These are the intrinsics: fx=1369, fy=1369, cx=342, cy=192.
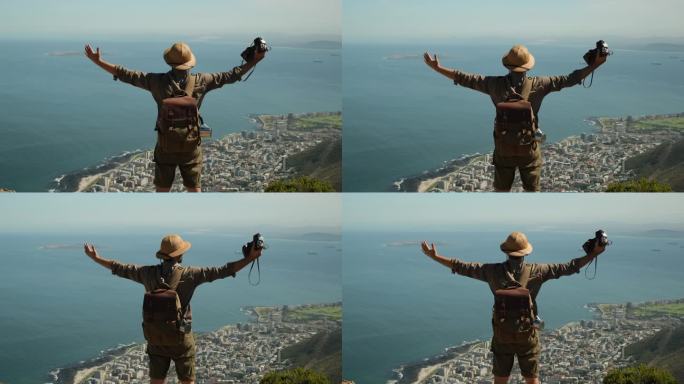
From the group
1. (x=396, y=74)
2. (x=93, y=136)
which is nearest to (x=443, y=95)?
(x=396, y=74)

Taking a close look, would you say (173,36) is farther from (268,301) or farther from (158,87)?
(158,87)

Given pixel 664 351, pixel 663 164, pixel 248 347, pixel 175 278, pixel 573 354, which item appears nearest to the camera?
pixel 175 278

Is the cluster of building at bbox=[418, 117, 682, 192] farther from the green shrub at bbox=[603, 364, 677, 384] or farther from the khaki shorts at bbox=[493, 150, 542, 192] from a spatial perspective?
the green shrub at bbox=[603, 364, 677, 384]

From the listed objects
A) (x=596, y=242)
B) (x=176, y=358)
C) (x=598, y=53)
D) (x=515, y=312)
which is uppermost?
(x=598, y=53)

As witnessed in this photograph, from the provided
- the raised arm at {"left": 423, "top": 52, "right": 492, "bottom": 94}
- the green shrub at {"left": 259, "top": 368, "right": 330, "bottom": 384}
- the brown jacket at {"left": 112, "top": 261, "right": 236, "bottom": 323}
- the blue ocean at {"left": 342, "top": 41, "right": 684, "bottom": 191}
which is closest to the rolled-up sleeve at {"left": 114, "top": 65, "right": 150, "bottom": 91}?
the brown jacket at {"left": 112, "top": 261, "right": 236, "bottom": 323}

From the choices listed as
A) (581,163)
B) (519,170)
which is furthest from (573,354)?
(519,170)

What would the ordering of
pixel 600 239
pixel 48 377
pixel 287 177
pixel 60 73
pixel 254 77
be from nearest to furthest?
1. pixel 600 239
2. pixel 48 377
3. pixel 287 177
4. pixel 254 77
5. pixel 60 73

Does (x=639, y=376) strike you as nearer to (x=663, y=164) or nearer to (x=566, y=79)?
(x=663, y=164)
